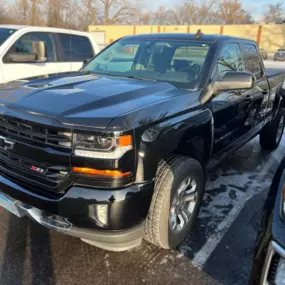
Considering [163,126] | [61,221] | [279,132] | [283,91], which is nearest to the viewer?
[61,221]

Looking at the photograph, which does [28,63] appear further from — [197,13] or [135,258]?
[197,13]

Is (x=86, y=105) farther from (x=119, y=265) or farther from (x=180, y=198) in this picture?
(x=119, y=265)

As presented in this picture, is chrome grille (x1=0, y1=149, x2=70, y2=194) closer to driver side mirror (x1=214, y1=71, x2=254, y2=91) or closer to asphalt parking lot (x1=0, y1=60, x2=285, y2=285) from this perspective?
asphalt parking lot (x1=0, y1=60, x2=285, y2=285)

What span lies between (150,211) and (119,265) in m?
0.59

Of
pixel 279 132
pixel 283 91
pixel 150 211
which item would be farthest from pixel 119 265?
pixel 279 132

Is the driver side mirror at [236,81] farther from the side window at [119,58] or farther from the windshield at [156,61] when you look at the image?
the side window at [119,58]

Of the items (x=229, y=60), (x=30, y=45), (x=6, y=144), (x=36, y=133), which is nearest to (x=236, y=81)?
(x=229, y=60)

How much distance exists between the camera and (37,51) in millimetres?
5738

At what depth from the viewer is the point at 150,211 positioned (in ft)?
7.80

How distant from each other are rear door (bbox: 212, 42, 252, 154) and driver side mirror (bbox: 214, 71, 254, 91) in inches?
4.7

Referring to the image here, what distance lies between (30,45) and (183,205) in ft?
15.7

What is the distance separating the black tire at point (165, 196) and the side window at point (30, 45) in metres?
4.39

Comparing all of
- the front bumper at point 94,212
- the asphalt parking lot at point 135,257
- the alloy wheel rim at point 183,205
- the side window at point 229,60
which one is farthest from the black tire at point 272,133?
the front bumper at point 94,212

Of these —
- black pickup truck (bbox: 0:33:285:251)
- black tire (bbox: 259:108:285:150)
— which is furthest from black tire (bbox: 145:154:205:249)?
black tire (bbox: 259:108:285:150)
